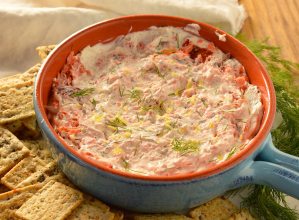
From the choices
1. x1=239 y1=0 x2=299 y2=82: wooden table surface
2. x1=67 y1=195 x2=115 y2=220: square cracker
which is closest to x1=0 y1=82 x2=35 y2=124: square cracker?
x1=67 y1=195 x2=115 y2=220: square cracker

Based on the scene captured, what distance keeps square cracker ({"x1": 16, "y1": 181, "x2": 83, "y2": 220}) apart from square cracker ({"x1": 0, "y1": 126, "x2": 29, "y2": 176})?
0.60 ft

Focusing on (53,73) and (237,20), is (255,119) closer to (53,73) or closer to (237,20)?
(53,73)

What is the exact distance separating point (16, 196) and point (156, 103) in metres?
0.64

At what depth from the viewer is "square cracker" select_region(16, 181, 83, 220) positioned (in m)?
1.91

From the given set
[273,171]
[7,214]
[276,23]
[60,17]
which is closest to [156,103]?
[273,171]

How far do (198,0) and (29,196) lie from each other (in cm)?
Answer: 149

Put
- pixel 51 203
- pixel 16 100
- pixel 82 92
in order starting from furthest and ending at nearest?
pixel 16 100
pixel 82 92
pixel 51 203

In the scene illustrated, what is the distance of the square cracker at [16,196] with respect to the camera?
197 cm

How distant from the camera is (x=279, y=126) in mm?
2436

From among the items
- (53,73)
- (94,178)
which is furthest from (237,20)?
(94,178)

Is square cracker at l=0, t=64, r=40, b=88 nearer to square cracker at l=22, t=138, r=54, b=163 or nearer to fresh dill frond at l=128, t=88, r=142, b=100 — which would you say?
square cracker at l=22, t=138, r=54, b=163

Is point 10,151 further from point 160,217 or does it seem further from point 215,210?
point 215,210

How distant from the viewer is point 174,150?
1.97 metres

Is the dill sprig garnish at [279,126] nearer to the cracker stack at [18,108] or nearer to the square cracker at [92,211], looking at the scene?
the square cracker at [92,211]
